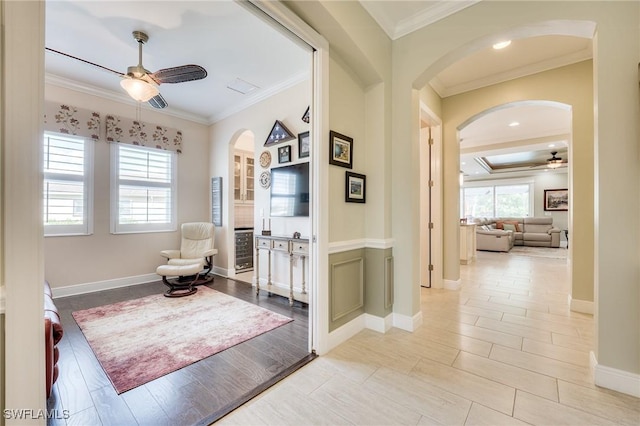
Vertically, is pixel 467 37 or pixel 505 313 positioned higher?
pixel 467 37

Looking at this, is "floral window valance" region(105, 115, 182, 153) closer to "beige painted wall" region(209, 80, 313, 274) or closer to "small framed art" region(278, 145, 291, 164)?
"beige painted wall" region(209, 80, 313, 274)

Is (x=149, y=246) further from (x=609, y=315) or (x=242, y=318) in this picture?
(x=609, y=315)

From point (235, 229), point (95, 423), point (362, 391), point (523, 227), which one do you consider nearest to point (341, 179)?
point (362, 391)

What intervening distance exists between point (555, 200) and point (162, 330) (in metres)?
12.8

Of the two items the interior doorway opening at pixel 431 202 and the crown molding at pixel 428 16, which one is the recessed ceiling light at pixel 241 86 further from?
the interior doorway opening at pixel 431 202

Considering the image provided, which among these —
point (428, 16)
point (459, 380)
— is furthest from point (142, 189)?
point (459, 380)

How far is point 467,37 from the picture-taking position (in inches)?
90.0

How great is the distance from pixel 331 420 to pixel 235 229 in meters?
4.04

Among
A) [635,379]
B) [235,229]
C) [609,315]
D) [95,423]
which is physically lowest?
[95,423]

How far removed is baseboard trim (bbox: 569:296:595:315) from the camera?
2.93 metres

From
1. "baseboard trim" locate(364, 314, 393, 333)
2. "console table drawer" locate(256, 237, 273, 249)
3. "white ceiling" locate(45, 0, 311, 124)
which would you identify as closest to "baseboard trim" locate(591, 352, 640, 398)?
"baseboard trim" locate(364, 314, 393, 333)

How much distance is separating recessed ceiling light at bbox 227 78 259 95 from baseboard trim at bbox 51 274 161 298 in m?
3.43

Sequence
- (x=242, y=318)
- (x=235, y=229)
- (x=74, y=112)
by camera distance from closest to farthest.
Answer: (x=242, y=318), (x=74, y=112), (x=235, y=229)

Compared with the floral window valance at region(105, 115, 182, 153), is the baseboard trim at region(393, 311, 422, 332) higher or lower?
lower
